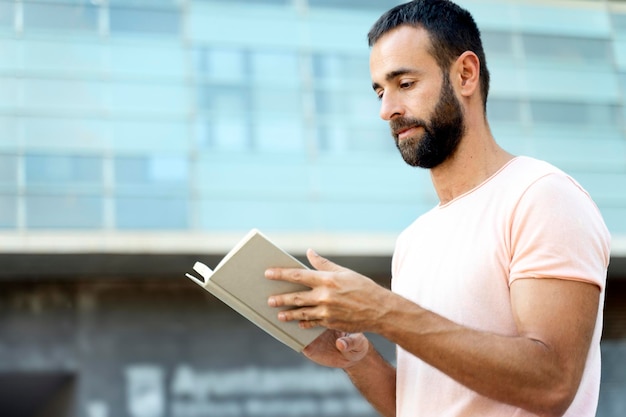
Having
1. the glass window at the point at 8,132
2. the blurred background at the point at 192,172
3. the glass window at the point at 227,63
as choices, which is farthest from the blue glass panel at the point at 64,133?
the glass window at the point at 227,63

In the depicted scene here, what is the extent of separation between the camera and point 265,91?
14.7 m

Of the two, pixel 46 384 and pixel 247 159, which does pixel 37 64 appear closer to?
pixel 247 159

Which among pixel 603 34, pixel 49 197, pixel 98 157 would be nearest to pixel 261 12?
pixel 98 157

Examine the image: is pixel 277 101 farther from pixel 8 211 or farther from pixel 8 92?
pixel 8 211

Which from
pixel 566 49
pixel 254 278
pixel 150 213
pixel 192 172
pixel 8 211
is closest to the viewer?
pixel 254 278

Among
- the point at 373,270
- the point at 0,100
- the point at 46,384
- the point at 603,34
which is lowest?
the point at 46,384

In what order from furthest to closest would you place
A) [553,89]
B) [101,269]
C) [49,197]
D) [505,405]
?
1. [553,89]
2. [101,269]
3. [49,197]
4. [505,405]

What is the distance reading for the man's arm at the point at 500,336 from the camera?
1.53 metres

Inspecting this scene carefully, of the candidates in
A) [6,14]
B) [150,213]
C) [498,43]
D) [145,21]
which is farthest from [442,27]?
[498,43]

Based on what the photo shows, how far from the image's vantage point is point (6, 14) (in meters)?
14.0

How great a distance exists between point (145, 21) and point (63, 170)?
2673 millimetres

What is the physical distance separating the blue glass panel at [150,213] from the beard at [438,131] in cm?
1213

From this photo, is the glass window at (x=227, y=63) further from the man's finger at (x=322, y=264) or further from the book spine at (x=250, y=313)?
the man's finger at (x=322, y=264)

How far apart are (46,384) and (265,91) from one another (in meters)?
5.88
